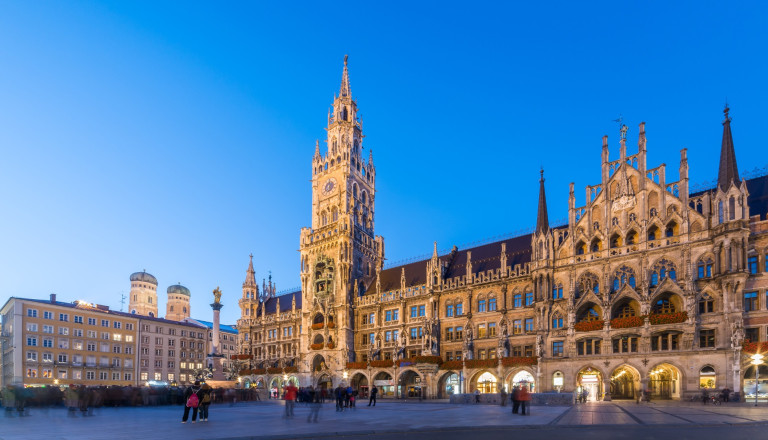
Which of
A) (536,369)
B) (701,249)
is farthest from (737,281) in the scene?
(536,369)

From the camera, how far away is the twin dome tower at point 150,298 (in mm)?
177125

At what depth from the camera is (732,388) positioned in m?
46.2

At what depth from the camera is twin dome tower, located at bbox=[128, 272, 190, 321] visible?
581 feet

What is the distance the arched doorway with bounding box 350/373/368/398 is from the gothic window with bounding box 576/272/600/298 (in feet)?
107

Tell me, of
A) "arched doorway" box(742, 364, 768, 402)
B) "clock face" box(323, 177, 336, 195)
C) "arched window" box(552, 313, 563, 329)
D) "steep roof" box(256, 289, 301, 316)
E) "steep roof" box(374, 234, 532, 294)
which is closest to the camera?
"arched doorway" box(742, 364, 768, 402)

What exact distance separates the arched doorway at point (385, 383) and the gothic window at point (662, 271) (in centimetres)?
3389

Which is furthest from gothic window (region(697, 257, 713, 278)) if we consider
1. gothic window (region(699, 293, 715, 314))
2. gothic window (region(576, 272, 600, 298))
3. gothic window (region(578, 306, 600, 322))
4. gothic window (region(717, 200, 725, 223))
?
gothic window (region(578, 306, 600, 322))

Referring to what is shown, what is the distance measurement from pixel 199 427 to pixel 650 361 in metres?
42.5

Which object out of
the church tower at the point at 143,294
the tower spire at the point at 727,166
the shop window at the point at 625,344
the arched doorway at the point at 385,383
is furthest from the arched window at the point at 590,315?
the church tower at the point at 143,294

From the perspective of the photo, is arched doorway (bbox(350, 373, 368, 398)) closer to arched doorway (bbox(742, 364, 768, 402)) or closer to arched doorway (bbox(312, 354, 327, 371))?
arched doorway (bbox(312, 354, 327, 371))

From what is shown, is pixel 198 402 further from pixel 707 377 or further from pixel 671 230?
pixel 671 230

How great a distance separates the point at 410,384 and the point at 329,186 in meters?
33.2

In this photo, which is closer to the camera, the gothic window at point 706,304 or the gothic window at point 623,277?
the gothic window at point 706,304

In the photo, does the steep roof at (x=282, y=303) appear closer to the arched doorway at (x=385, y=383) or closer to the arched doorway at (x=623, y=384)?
the arched doorway at (x=385, y=383)
